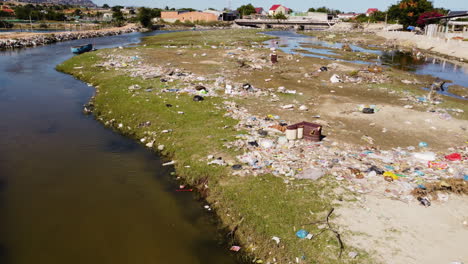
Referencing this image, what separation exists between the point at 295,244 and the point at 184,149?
469 centimetres

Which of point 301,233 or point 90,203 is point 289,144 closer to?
point 301,233

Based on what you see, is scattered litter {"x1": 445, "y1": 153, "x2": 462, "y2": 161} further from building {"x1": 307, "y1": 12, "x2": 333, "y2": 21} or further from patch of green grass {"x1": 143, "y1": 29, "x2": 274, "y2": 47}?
building {"x1": 307, "y1": 12, "x2": 333, "y2": 21}

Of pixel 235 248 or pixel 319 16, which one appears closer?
pixel 235 248

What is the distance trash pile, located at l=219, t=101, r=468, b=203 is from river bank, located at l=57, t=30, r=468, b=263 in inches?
1.3

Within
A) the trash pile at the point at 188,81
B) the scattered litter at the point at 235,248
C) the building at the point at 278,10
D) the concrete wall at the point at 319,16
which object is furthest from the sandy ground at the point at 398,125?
the building at the point at 278,10

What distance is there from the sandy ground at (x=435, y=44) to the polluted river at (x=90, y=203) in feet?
112

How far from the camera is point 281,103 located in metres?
12.9

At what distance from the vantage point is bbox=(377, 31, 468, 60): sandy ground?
100ft

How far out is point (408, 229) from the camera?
5434mm

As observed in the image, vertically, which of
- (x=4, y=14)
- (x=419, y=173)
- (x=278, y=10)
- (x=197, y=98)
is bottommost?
(x=419, y=173)

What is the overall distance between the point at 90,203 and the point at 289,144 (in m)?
5.48

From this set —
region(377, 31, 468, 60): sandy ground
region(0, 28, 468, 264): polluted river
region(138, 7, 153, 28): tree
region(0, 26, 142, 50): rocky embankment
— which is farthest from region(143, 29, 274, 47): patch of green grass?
region(138, 7, 153, 28): tree

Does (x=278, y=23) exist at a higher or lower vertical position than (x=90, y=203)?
higher

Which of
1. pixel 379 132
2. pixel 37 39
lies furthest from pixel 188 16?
pixel 379 132
